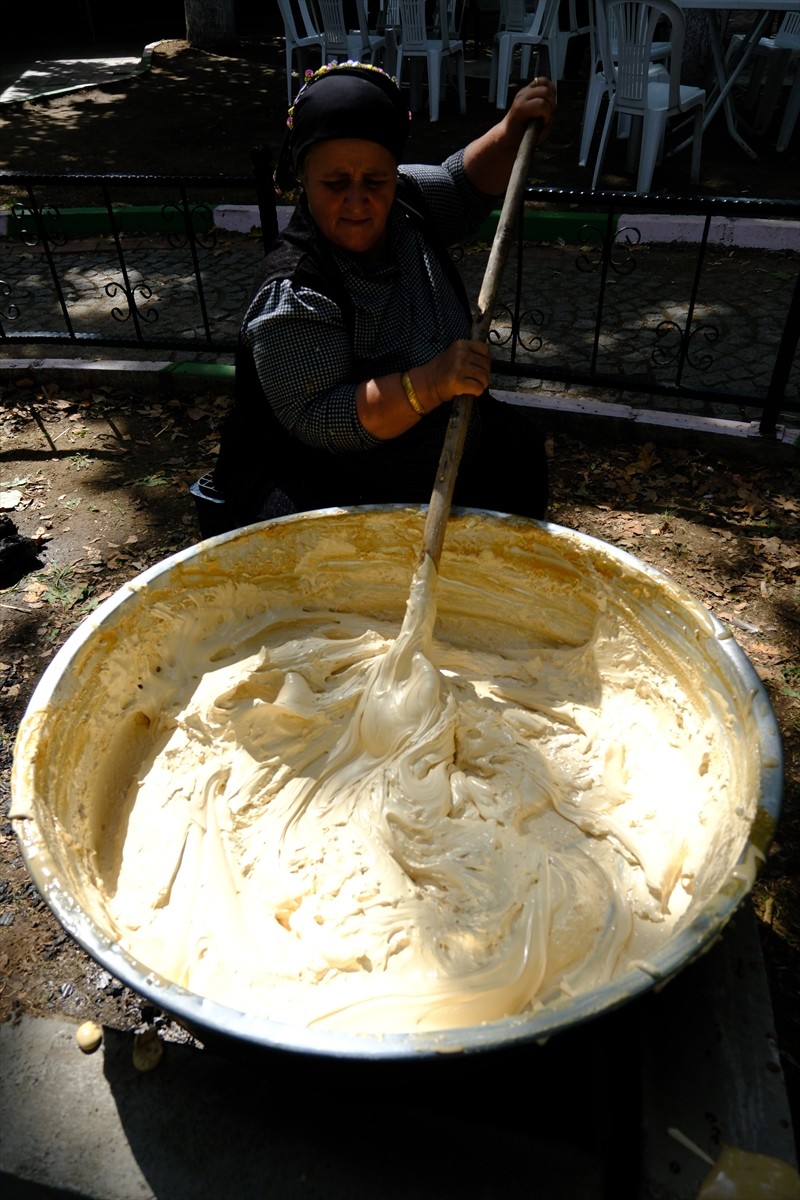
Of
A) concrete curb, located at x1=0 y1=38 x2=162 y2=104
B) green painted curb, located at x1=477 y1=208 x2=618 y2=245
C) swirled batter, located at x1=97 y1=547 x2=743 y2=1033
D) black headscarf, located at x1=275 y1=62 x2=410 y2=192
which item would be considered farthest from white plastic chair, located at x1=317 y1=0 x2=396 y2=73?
swirled batter, located at x1=97 y1=547 x2=743 y2=1033

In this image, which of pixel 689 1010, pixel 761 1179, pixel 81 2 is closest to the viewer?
pixel 761 1179

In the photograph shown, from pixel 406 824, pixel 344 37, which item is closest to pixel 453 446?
pixel 406 824

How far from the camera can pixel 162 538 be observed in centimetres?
396

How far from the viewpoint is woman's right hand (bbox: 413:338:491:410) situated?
2145mm

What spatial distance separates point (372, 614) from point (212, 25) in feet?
43.0

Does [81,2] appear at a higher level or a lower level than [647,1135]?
higher

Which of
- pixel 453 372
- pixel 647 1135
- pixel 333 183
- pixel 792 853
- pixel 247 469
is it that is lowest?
pixel 792 853

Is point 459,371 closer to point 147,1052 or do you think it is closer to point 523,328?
point 147,1052

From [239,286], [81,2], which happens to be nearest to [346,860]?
[239,286]

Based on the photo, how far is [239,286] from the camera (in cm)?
637

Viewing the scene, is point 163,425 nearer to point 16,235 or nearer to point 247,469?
point 247,469

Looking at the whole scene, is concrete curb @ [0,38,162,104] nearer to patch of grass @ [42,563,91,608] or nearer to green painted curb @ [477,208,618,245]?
green painted curb @ [477,208,618,245]

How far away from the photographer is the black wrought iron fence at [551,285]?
14.3 ft

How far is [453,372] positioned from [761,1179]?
1.87m
